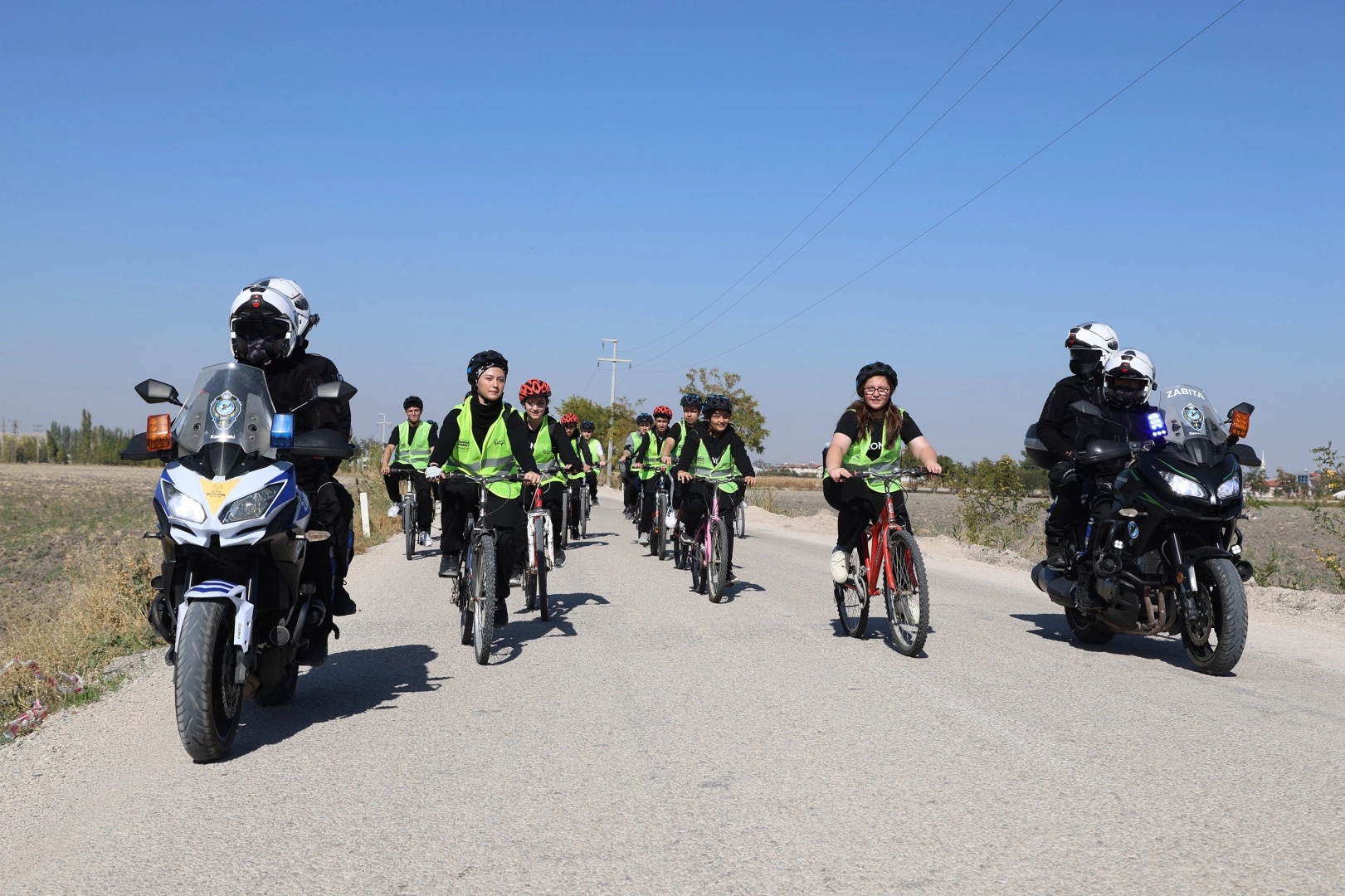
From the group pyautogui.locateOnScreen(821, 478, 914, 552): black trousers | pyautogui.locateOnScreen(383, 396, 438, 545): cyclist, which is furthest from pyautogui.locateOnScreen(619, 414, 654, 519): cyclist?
→ pyautogui.locateOnScreen(821, 478, 914, 552): black trousers

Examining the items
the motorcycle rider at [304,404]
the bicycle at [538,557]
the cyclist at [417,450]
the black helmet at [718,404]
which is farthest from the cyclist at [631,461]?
the motorcycle rider at [304,404]

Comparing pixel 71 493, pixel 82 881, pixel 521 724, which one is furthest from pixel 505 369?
pixel 71 493

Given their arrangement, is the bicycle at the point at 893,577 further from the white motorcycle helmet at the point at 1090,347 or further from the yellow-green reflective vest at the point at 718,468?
the yellow-green reflective vest at the point at 718,468

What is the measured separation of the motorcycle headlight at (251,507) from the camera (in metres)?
4.89

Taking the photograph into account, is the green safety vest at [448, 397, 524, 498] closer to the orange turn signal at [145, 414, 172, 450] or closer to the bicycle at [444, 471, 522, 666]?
the bicycle at [444, 471, 522, 666]

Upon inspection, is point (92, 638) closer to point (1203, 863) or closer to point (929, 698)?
point (929, 698)

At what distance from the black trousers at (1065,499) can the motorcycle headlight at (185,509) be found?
590cm

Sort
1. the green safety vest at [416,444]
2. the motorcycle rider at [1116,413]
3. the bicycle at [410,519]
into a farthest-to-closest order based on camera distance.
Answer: the bicycle at [410,519] < the green safety vest at [416,444] < the motorcycle rider at [1116,413]

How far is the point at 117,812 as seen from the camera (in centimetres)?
432

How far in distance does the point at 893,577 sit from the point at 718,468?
4.53m

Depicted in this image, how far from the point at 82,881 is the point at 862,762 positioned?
3070 mm

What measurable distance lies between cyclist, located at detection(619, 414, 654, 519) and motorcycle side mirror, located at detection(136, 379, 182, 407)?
12.9 metres

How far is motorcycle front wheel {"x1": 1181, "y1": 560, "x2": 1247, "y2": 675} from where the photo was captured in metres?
6.63

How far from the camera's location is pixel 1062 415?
8.28 m
